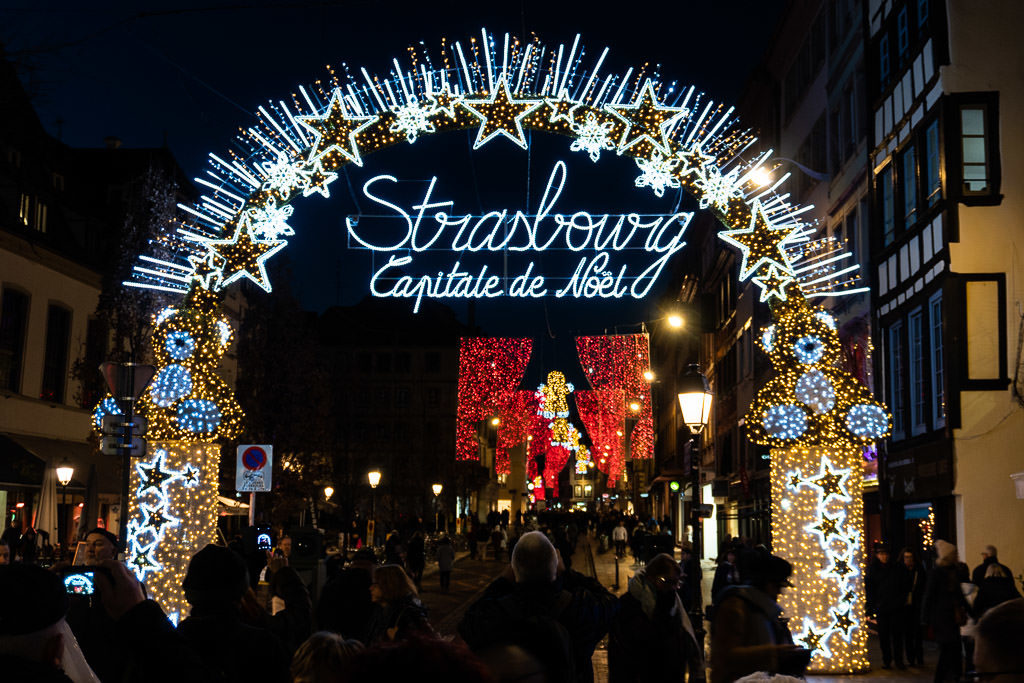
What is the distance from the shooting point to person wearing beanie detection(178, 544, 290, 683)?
5.02 metres

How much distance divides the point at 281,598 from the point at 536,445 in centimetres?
4898

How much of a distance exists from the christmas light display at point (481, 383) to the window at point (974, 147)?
20767 millimetres

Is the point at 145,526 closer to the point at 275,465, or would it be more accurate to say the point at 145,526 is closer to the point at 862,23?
the point at 862,23

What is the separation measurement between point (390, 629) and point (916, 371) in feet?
61.7

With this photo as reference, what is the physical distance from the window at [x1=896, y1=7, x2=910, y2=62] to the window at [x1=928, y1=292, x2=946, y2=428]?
5290mm

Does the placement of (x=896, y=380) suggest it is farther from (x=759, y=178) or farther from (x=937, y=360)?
(x=759, y=178)

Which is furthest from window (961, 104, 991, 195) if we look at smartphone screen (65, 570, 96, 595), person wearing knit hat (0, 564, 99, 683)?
person wearing knit hat (0, 564, 99, 683)

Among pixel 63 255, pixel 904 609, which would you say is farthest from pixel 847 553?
pixel 63 255

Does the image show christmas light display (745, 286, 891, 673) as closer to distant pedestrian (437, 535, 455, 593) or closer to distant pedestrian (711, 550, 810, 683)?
distant pedestrian (711, 550, 810, 683)

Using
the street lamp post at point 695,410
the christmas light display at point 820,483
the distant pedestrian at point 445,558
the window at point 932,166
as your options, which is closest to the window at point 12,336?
the distant pedestrian at point 445,558

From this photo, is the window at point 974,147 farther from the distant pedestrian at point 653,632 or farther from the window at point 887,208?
the distant pedestrian at point 653,632

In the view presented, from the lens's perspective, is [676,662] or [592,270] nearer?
[676,662]

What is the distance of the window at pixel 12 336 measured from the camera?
3444 cm

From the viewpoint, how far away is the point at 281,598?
28.5 ft
